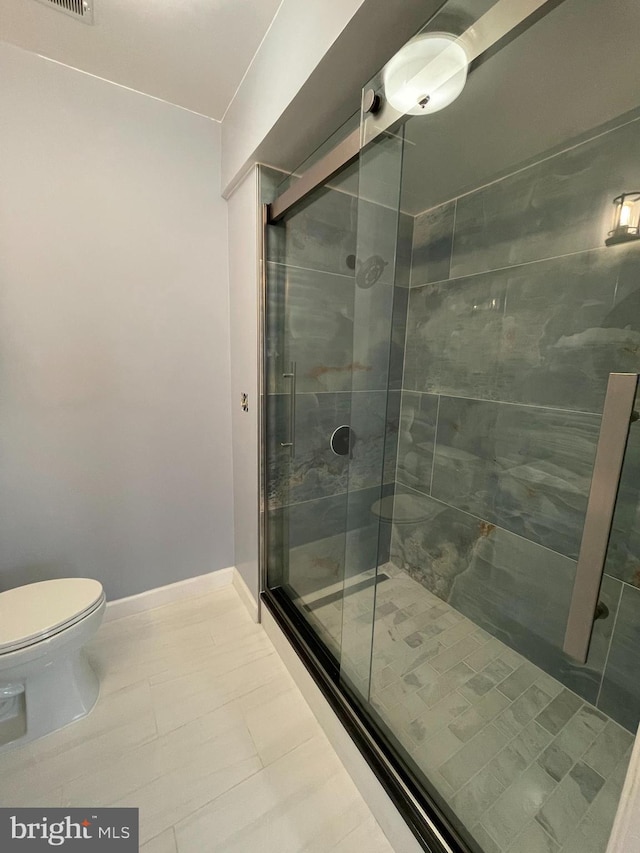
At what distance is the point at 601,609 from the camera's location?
0.72 metres

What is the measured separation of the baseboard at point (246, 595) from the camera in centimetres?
174

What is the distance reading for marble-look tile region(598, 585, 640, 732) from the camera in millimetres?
1201

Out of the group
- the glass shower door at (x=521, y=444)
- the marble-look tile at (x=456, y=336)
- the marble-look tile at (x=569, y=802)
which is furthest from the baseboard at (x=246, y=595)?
the marble-look tile at (x=456, y=336)

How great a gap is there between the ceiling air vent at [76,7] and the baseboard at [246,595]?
2.32 metres

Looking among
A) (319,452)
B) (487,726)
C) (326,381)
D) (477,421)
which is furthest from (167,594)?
(477,421)

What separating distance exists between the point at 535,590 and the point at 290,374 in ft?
4.74

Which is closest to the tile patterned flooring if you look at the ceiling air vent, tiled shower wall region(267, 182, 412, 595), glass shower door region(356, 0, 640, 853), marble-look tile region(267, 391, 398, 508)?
glass shower door region(356, 0, 640, 853)

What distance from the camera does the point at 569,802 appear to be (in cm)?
103

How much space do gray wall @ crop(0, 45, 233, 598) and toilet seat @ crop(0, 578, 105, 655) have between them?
0.26 metres

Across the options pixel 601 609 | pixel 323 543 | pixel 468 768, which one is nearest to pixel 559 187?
pixel 601 609

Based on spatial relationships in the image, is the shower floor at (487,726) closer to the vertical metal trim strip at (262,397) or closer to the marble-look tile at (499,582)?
the marble-look tile at (499,582)

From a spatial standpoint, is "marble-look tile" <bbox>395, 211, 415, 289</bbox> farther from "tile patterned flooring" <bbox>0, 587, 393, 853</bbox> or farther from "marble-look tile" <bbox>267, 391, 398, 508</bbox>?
"tile patterned flooring" <bbox>0, 587, 393, 853</bbox>

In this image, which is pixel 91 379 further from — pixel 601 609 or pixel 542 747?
pixel 542 747

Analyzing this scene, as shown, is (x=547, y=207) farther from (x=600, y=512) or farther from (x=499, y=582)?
(x=499, y=582)
